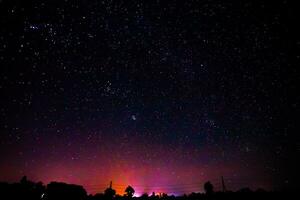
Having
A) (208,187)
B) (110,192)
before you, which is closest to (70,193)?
(110,192)

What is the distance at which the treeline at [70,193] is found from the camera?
2752cm

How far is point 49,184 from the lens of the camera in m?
31.6

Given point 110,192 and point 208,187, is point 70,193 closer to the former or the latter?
point 110,192

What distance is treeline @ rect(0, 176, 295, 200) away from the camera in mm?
27516

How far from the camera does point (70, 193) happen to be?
104 feet

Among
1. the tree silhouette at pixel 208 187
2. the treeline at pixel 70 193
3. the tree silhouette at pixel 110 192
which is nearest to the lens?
the treeline at pixel 70 193

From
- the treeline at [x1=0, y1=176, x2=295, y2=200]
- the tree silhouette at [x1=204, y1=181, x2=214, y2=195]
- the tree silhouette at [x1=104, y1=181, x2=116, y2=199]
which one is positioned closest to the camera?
the treeline at [x1=0, y1=176, x2=295, y2=200]

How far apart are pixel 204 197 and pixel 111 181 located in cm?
1348

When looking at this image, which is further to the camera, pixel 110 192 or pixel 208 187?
pixel 110 192

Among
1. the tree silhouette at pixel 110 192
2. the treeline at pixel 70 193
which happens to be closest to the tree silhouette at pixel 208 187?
the treeline at pixel 70 193

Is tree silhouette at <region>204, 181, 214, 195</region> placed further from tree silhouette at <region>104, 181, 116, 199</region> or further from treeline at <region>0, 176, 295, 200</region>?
tree silhouette at <region>104, 181, 116, 199</region>

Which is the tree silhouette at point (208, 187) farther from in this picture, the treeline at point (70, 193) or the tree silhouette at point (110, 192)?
the tree silhouette at point (110, 192)

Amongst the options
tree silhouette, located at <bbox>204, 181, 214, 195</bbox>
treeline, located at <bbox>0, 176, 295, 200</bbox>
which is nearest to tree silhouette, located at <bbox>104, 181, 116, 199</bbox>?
treeline, located at <bbox>0, 176, 295, 200</bbox>

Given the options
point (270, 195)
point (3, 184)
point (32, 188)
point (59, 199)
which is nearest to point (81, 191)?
point (59, 199)
